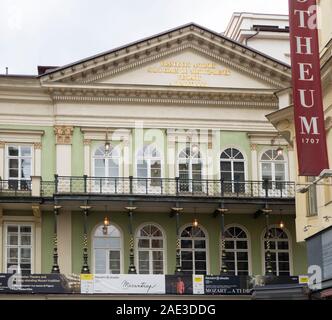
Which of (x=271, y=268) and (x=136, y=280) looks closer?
(x=136, y=280)

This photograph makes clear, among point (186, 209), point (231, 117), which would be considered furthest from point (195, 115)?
point (186, 209)

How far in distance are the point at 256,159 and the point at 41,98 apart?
32.8 ft

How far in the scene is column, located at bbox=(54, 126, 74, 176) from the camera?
36.7 metres

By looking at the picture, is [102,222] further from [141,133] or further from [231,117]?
[231,117]

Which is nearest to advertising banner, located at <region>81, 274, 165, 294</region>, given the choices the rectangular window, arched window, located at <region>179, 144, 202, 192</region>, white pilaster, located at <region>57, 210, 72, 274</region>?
white pilaster, located at <region>57, 210, 72, 274</region>

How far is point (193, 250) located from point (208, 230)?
3.65 feet

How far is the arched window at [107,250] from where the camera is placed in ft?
118

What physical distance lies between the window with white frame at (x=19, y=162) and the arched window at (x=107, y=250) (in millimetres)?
4003

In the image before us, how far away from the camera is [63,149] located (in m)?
36.8

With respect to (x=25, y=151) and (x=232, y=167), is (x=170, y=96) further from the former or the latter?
(x=25, y=151)

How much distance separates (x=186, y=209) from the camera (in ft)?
121

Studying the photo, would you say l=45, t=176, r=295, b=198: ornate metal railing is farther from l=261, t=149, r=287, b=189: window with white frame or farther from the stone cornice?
the stone cornice

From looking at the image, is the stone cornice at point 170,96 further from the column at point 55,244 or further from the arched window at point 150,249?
the arched window at point 150,249

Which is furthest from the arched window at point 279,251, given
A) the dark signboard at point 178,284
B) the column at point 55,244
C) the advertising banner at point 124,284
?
the column at point 55,244
